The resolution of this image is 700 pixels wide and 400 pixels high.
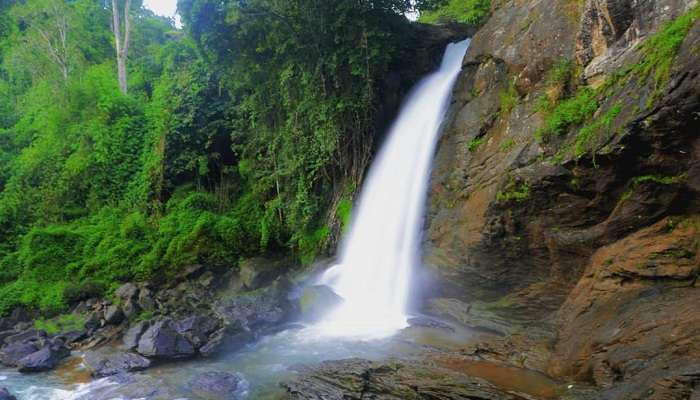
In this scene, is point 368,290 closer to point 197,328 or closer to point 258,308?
point 258,308

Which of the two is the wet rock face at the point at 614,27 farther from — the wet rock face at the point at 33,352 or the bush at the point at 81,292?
the bush at the point at 81,292

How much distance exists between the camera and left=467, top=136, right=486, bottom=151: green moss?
404 inches

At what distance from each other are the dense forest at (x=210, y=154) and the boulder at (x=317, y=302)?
2.64 metres

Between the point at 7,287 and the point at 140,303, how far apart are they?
4372 mm

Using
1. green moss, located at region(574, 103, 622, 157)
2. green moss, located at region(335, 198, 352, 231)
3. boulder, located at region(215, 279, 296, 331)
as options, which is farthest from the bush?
green moss, located at region(574, 103, 622, 157)

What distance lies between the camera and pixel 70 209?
16875 millimetres

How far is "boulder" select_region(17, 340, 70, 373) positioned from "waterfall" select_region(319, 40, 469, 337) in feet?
17.9

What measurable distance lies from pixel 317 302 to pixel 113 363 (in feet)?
14.3

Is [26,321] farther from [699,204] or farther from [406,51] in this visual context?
[699,204]

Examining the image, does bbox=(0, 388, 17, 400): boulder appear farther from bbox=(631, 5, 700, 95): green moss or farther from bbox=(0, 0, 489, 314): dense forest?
bbox=(631, 5, 700, 95): green moss

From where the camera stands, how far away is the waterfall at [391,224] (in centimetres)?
1058

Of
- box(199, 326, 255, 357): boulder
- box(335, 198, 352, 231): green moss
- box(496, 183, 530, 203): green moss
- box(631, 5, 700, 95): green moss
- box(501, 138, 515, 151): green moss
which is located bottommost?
box(199, 326, 255, 357): boulder

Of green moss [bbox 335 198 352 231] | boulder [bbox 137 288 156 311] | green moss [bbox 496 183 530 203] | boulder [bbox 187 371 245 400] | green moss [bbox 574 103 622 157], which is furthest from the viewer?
green moss [bbox 335 198 352 231]

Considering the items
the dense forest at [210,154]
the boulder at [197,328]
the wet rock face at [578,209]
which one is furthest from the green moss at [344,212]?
the boulder at [197,328]
